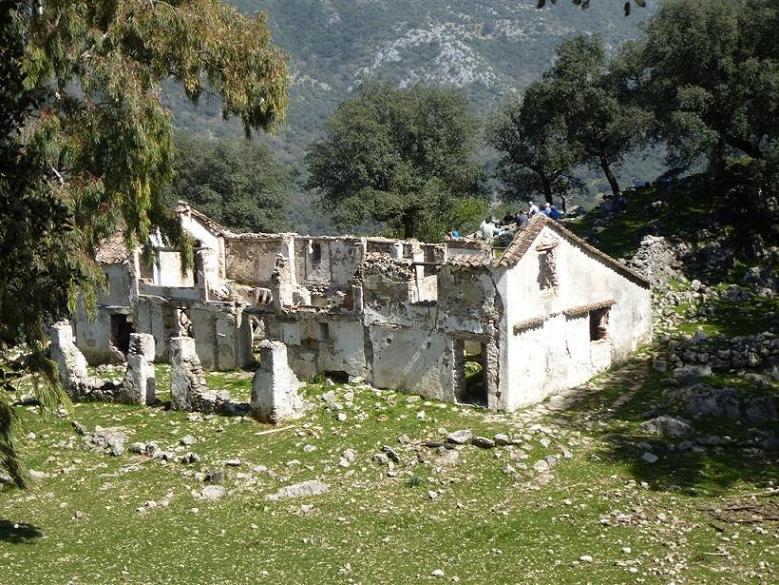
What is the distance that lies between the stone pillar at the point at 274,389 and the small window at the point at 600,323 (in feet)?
27.4

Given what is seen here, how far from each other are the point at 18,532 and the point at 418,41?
12557 centimetres

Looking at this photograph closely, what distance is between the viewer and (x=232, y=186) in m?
56.8

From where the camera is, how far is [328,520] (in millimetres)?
17812

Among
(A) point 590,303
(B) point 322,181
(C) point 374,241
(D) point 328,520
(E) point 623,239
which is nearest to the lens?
(D) point 328,520

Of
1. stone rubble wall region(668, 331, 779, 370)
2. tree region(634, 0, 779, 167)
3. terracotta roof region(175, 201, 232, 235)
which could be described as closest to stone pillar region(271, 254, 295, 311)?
terracotta roof region(175, 201, 232, 235)

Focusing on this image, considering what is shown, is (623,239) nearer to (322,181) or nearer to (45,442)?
(322,181)

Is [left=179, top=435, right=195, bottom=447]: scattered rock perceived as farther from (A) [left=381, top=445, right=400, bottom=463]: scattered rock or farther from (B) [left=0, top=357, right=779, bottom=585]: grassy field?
(A) [left=381, top=445, right=400, bottom=463]: scattered rock

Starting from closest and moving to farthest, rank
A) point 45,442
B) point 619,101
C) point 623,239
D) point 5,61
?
point 5,61
point 45,442
point 623,239
point 619,101

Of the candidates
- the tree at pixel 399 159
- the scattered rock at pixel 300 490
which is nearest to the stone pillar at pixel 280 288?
the scattered rock at pixel 300 490

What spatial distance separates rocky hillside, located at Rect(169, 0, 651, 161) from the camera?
123 m

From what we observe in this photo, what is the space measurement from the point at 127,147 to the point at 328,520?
8.68 meters

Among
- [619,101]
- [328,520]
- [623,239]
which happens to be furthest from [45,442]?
[619,101]

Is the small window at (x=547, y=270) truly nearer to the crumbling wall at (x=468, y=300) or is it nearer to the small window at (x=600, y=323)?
the crumbling wall at (x=468, y=300)

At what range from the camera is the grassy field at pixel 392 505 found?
1566 centimetres
